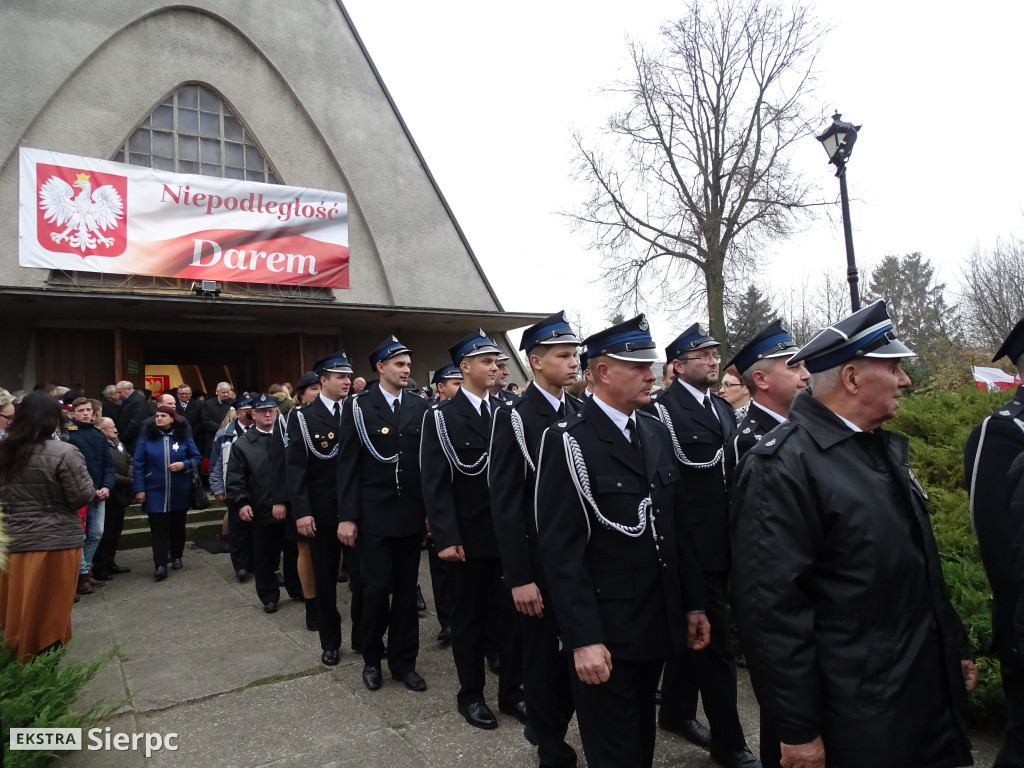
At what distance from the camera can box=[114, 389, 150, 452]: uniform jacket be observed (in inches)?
399

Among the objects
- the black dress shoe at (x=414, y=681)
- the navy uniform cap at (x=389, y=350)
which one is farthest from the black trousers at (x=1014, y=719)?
the navy uniform cap at (x=389, y=350)

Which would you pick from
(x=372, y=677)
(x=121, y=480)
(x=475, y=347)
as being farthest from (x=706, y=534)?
(x=121, y=480)

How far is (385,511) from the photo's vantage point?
4.75 metres

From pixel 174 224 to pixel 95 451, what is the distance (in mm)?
7879

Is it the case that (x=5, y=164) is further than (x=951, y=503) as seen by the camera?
Yes

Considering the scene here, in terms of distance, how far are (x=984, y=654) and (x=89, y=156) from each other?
52.0ft

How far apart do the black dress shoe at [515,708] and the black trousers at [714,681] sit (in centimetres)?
85

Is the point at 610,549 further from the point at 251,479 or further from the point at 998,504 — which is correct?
the point at 251,479

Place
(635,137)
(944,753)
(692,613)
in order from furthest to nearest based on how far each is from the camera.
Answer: (635,137) < (692,613) < (944,753)

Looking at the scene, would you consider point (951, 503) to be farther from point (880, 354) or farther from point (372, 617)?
point (372, 617)

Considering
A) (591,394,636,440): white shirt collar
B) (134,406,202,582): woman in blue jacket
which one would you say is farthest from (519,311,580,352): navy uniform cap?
(134,406,202,582): woman in blue jacket

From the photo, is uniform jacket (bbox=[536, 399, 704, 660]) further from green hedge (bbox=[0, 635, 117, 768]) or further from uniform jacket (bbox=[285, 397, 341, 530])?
uniform jacket (bbox=[285, 397, 341, 530])

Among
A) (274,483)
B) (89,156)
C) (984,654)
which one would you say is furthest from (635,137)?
(984,654)

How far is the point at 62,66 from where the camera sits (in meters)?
13.2
